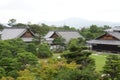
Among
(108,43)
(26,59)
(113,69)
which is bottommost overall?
(108,43)

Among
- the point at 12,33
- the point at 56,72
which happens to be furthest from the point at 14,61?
the point at 12,33

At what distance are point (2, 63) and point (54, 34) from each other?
2880 cm

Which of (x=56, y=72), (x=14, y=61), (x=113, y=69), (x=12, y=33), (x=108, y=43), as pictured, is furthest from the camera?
(x=12, y=33)

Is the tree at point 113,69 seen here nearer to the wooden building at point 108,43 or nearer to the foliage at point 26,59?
the foliage at point 26,59

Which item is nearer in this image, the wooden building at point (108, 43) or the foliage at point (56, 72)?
the foliage at point (56, 72)

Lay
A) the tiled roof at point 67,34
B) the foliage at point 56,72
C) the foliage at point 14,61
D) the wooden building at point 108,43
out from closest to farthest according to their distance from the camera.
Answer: the foliage at point 56,72 < the foliage at point 14,61 < the wooden building at point 108,43 < the tiled roof at point 67,34

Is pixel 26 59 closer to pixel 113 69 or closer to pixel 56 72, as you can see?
pixel 56 72

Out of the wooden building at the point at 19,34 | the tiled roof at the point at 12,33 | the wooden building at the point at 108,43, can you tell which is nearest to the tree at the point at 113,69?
the wooden building at the point at 108,43

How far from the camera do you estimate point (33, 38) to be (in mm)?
40156

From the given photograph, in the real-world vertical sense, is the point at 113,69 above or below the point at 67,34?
above

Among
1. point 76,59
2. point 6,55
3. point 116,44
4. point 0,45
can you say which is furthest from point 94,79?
point 116,44

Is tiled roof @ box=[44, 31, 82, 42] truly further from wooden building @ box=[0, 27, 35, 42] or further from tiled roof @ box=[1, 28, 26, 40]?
tiled roof @ box=[1, 28, 26, 40]

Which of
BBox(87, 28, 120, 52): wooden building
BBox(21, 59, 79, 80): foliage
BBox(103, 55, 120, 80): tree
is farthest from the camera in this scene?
BBox(87, 28, 120, 52): wooden building

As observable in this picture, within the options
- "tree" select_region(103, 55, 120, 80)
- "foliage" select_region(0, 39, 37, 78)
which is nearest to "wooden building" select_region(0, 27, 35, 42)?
"foliage" select_region(0, 39, 37, 78)
